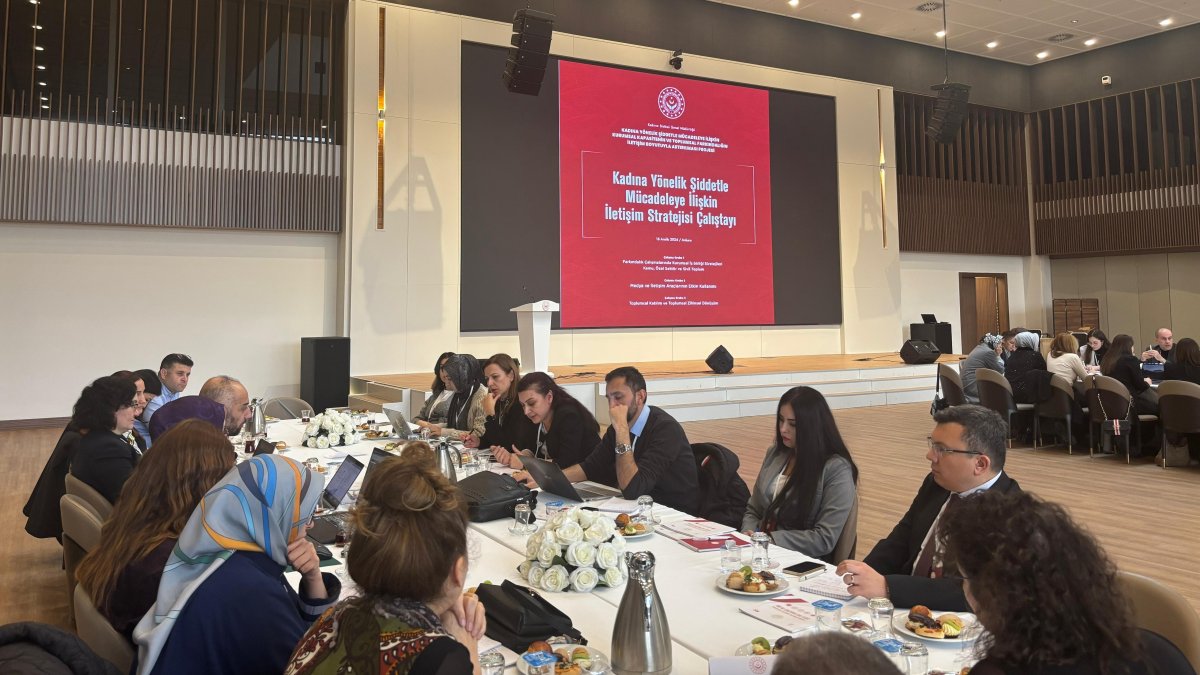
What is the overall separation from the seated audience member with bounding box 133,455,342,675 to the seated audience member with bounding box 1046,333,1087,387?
26.4ft

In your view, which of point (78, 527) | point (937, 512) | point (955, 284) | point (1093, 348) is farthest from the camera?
point (955, 284)

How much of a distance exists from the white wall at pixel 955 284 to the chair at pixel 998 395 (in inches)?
314

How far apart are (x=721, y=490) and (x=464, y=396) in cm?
271

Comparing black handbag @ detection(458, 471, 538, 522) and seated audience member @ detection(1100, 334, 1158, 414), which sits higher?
seated audience member @ detection(1100, 334, 1158, 414)

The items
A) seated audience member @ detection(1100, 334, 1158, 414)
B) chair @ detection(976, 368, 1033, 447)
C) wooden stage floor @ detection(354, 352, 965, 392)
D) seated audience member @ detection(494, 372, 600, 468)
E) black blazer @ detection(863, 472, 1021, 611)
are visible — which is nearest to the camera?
black blazer @ detection(863, 472, 1021, 611)

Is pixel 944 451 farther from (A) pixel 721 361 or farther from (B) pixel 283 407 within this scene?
(A) pixel 721 361

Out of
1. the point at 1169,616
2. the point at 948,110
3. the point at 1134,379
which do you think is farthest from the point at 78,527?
the point at 948,110

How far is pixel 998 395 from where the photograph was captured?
7.95 metres

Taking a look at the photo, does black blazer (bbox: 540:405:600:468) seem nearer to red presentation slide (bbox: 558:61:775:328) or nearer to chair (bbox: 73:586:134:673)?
chair (bbox: 73:586:134:673)

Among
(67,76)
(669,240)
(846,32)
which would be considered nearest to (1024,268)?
(846,32)

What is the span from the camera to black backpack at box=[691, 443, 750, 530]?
3.45 metres

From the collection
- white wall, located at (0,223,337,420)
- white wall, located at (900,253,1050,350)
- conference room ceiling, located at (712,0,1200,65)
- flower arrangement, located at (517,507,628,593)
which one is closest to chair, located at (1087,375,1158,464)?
flower arrangement, located at (517,507,628,593)

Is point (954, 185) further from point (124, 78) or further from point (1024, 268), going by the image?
point (124, 78)

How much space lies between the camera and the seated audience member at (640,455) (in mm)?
3350
